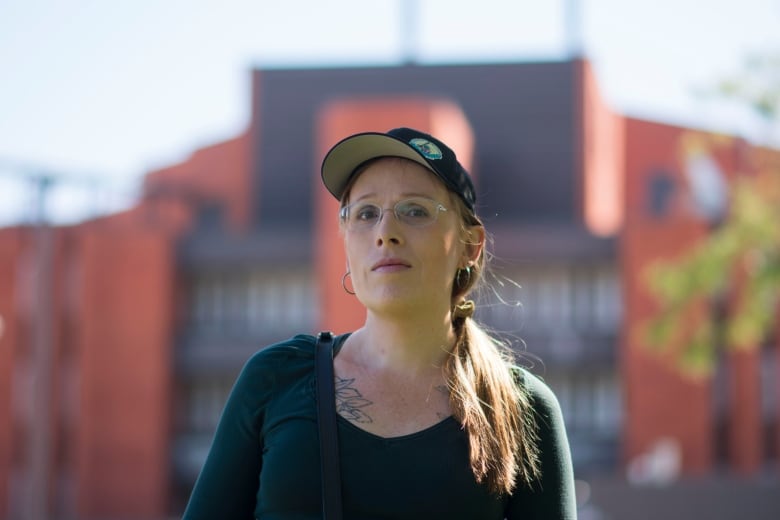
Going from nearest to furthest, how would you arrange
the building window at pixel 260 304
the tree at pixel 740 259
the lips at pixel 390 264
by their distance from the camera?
the lips at pixel 390 264 < the tree at pixel 740 259 < the building window at pixel 260 304

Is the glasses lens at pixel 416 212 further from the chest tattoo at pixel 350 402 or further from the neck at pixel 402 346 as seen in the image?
the chest tattoo at pixel 350 402

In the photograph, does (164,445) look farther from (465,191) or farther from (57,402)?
(465,191)

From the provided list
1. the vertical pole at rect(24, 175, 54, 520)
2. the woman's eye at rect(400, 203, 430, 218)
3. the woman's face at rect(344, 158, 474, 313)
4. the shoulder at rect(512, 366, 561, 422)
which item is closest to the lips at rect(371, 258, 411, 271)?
the woman's face at rect(344, 158, 474, 313)

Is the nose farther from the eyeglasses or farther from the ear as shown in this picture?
the ear

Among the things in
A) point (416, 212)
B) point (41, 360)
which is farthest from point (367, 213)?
point (41, 360)

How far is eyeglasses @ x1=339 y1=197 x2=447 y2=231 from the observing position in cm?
277

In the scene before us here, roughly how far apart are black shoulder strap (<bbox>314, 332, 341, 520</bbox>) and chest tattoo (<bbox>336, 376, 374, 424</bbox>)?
0.07ft

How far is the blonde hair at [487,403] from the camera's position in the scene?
104 inches

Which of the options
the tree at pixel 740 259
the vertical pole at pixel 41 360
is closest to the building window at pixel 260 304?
the vertical pole at pixel 41 360

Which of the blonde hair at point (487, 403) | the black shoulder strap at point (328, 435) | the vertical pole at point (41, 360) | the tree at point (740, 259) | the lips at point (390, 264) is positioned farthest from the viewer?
the vertical pole at point (41, 360)

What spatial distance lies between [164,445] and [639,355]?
519 inches

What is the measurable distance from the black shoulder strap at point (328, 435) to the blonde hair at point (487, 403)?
262mm

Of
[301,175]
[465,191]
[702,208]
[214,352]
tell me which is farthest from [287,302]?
[465,191]

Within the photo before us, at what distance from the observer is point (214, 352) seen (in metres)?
35.3
